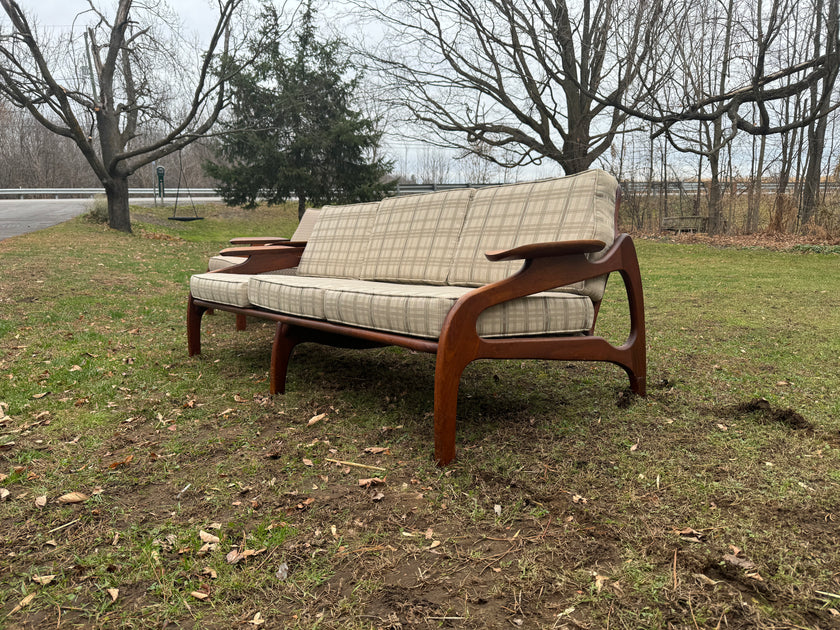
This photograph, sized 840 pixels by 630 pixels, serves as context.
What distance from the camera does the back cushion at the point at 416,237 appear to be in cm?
319

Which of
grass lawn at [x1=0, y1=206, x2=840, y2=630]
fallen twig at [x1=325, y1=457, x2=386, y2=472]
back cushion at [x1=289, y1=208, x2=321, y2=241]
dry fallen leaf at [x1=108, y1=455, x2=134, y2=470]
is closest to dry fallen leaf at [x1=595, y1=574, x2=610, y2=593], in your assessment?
grass lawn at [x1=0, y1=206, x2=840, y2=630]

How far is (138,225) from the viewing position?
15.2 m

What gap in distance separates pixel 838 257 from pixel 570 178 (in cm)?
974

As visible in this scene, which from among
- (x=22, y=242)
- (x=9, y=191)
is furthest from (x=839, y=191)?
(x=9, y=191)

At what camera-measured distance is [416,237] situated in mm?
3377

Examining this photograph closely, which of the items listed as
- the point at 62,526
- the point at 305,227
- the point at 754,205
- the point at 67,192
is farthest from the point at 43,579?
the point at 67,192

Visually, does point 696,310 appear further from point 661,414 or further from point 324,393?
point 324,393

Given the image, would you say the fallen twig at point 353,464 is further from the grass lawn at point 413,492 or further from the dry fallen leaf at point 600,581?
the dry fallen leaf at point 600,581

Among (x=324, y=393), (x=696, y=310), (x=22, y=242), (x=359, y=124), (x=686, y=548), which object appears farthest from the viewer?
(x=359, y=124)

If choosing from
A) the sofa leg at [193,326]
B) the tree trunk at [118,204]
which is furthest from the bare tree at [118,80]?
the sofa leg at [193,326]

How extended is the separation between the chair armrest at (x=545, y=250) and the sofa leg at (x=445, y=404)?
1.39ft

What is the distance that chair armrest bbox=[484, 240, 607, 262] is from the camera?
2.07 m

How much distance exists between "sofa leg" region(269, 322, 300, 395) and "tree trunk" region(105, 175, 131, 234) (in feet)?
41.1

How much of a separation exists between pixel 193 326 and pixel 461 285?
1956 millimetres
